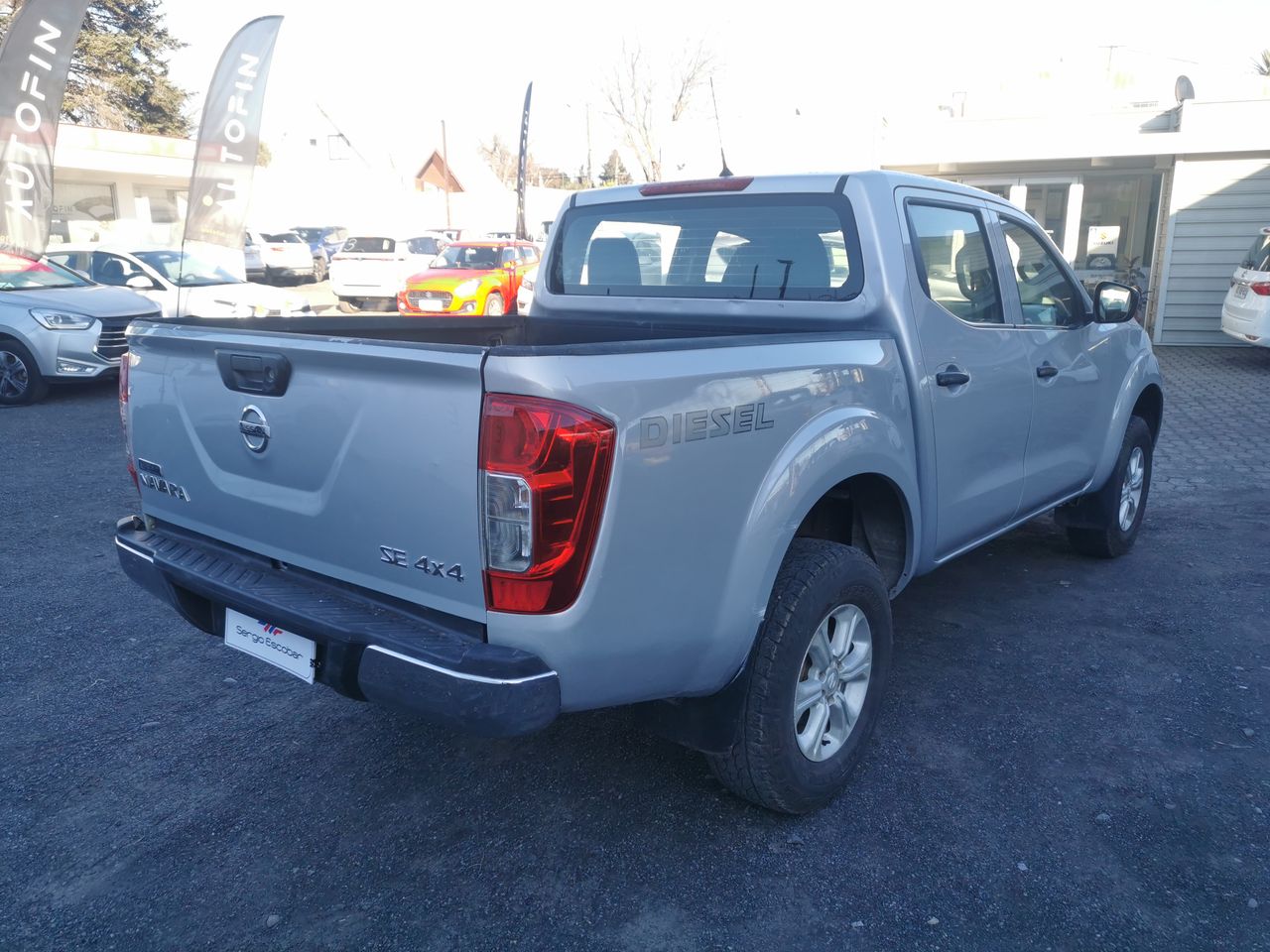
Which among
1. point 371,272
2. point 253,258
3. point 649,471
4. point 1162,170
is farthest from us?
point 253,258

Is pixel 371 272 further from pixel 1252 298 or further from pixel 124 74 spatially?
pixel 124 74

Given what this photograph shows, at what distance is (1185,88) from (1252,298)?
18.3ft

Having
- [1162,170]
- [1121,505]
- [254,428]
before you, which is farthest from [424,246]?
[254,428]

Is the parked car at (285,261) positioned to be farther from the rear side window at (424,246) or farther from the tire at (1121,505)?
the tire at (1121,505)

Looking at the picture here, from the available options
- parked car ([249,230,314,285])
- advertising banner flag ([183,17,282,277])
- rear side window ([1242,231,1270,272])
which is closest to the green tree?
parked car ([249,230,314,285])

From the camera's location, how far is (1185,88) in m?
15.8

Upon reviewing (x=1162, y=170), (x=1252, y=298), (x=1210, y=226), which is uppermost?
(x=1162, y=170)

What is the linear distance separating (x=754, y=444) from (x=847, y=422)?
48cm

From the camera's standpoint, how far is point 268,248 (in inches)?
1057

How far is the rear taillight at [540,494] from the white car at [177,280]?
10639mm

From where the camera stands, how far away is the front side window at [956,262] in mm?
3553

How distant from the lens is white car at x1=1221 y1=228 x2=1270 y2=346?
11.9m

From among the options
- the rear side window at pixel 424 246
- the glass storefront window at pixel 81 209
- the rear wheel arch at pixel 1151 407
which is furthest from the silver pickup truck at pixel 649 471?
the glass storefront window at pixel 81 209

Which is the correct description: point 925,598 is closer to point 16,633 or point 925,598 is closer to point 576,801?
point 576,801
